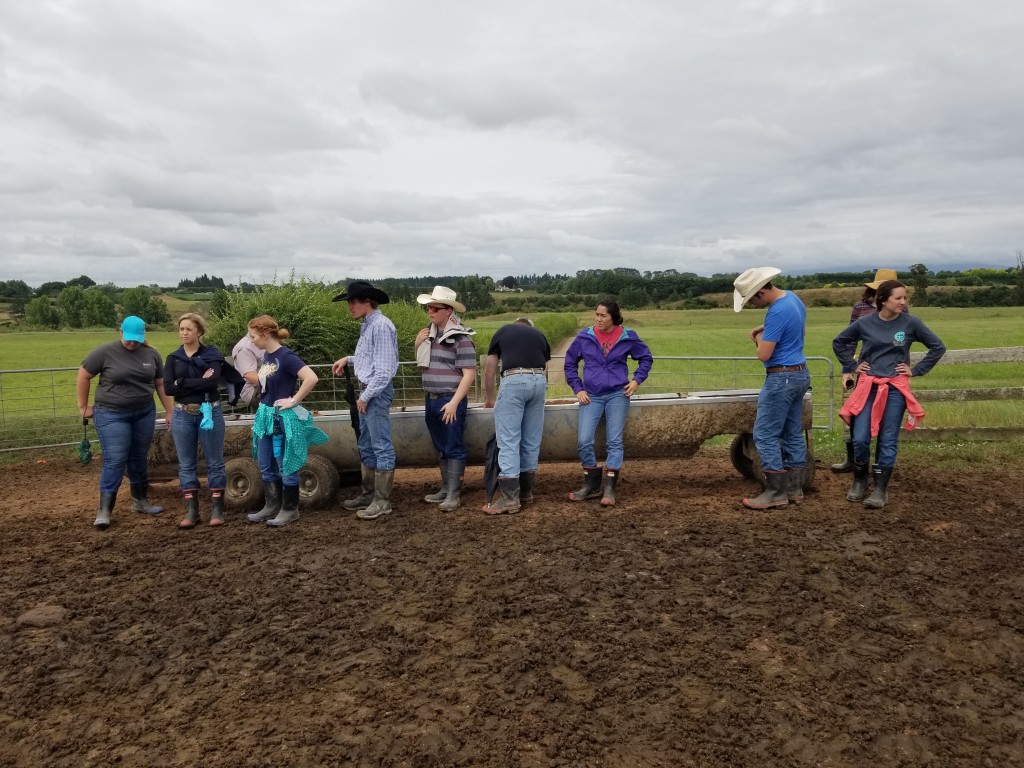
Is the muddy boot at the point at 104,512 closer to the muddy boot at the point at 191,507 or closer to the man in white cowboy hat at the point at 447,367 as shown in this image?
the muddy boot at the point at 191,507

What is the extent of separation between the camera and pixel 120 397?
22.6ft

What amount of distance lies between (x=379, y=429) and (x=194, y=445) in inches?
66.5

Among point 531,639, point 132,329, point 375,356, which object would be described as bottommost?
point 531,639

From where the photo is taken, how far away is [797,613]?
4.57 m

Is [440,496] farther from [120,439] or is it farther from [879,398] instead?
[879,398]

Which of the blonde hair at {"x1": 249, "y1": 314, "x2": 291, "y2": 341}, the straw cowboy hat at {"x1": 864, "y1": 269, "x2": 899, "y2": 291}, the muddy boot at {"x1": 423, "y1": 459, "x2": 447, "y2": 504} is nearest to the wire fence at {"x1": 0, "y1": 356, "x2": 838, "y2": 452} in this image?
the straw cowboy hat at {"x1": 864, "y1": 269, "x2": 899, "y2": 291}

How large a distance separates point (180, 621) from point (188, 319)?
3011 millimetres

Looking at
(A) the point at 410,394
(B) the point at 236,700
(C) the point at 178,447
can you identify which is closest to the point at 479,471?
(C) the point at 178,447

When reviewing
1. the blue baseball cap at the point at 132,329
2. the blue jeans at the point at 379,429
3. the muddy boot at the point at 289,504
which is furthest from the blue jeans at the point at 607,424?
the blue baseball cap at the point at 132,329

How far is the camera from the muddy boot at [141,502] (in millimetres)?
7438

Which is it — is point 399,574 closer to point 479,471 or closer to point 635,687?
point 635,687

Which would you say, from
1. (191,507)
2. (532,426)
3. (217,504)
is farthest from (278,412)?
(532,426)

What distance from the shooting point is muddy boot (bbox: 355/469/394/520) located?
6996 mm

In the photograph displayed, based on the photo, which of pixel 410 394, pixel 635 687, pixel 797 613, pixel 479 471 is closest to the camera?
pixel 635 687
